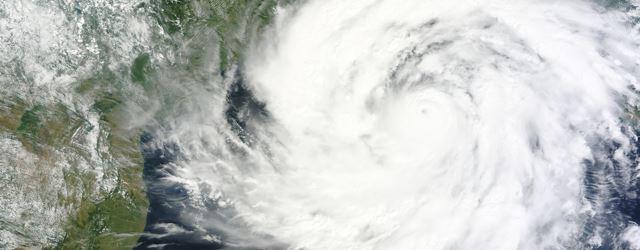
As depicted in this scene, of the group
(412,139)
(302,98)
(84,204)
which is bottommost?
(84,204)

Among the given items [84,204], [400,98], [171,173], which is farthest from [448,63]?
[84,204]

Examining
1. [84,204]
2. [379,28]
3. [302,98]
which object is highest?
[379,28]

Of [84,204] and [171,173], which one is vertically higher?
[171,173]

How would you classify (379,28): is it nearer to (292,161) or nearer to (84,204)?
(292,161)

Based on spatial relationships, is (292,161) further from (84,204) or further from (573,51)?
(573,51)

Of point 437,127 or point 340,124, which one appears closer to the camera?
point 437,127

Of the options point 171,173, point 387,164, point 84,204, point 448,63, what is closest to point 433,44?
point 448,63
